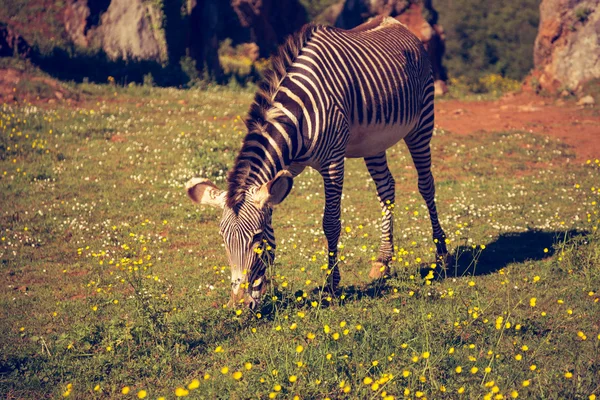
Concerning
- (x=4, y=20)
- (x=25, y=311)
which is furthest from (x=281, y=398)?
(x=4, y=20)

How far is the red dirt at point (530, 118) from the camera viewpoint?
16844 mm

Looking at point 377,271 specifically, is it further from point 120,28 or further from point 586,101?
point 120,28

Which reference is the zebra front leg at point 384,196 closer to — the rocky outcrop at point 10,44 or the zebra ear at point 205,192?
the zebra ear at point 205,192

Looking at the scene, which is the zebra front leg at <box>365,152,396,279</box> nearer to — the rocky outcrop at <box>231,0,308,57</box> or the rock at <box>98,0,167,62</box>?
the rock at <box>98,0,167,62</box>

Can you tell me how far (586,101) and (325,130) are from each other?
15.8 m

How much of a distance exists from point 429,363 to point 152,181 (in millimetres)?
8791

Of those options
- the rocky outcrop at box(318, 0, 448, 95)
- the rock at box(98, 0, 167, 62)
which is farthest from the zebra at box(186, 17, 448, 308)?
the rocky outcrop at box(318, 0, 448, 95)

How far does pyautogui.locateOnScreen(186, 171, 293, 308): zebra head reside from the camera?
6.17m

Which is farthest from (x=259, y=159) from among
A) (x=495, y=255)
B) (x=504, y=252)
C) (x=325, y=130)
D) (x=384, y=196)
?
(x=504, y=252)

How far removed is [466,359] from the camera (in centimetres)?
565

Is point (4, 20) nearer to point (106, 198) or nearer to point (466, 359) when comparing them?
point (106, 198)

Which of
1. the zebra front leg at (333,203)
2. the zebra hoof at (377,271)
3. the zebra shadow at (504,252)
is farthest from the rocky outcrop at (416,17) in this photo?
the zebra front leg at (333,203)

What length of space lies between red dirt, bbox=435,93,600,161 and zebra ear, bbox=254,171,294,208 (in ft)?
37.1

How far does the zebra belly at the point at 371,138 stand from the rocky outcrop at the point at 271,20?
24.7 metres
